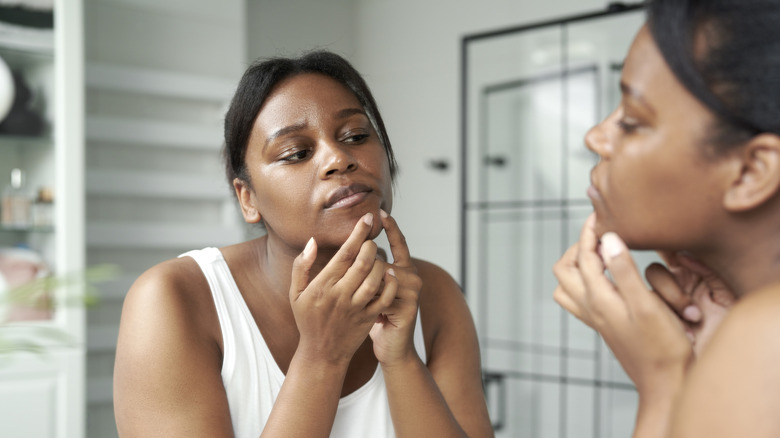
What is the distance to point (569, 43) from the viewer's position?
9.47ft

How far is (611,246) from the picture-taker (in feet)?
2.31

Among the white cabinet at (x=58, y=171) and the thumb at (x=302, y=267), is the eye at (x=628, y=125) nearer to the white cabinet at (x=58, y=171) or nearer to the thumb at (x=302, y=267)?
the thumb at (x=302, y=267)

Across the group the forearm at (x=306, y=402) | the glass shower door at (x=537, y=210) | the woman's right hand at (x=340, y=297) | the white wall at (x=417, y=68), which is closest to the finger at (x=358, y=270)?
the woman's right hand at (x=340, y=297)

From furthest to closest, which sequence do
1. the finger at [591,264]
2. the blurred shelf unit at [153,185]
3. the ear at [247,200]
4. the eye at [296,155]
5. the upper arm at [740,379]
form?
the blurred shelf unit at [153,185] < the ear at [247,200] < the eye at [296,155] < the finger at [591,264] < the upper arm at [740,379]

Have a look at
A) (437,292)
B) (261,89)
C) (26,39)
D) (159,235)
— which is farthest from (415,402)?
(159,235)

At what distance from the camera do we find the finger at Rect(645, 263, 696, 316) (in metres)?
0.73

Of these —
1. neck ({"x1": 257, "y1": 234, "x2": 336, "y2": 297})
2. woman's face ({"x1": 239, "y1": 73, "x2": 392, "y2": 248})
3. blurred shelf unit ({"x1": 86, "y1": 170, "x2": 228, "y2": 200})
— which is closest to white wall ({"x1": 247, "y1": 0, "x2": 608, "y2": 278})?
blurred shelf unit ({"x1": 86, "y1": 170, "x2": 228, "y2": 200})

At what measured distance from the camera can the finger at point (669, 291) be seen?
728mm

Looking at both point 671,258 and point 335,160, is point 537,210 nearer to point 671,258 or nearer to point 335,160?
point 335,160

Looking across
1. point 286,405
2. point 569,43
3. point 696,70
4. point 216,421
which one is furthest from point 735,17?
point 569,43

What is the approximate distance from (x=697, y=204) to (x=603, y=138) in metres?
0.11

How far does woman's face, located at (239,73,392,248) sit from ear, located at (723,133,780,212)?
22.0 inches

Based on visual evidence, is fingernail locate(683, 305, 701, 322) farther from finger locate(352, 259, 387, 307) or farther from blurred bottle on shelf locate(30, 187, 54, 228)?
blurred bottle on shelf locate(30, 187, 54, 228)

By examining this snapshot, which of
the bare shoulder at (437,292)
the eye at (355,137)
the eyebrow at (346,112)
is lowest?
the bare shoulder at (437,292)
